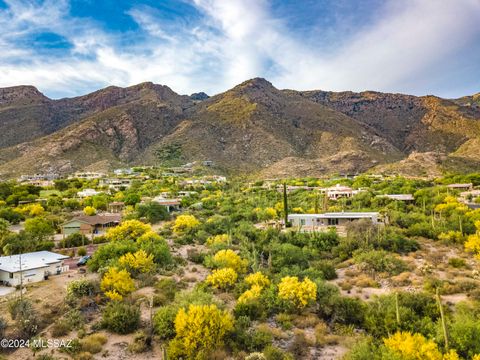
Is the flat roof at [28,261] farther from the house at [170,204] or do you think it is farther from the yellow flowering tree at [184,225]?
the house at [170,204]

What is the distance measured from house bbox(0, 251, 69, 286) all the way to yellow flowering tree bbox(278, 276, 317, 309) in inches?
535

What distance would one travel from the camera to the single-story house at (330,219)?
3571 centimetres

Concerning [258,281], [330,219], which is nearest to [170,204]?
[330,219]

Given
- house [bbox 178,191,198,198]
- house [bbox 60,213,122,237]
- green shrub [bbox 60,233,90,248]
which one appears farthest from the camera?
house [bbox 178,191,198,198]

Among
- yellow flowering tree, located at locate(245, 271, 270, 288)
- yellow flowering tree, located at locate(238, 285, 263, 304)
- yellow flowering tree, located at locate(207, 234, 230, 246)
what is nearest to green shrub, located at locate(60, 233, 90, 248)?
yellow flowering tree, located at locate(207, 234, 230, 246)

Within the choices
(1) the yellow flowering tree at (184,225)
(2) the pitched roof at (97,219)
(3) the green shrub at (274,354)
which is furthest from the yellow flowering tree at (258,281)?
(2) the pitched roof at (97,219)

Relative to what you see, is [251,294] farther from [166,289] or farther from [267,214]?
[267,214]

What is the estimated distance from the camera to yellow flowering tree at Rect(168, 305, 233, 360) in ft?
42.3

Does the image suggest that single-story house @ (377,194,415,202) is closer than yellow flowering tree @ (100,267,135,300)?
No

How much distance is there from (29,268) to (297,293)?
1529cm

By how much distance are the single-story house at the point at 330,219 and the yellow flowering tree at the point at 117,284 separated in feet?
72.4

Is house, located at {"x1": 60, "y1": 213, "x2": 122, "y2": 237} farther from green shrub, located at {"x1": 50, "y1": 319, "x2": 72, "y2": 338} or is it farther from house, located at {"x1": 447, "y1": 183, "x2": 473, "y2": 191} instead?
house, located at {"x1": 447, "y1": 183, "x2": 473, "y2": 191}

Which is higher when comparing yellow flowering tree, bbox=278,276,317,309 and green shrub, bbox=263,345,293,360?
yellow flowering tree, bbox=278,276,317,309

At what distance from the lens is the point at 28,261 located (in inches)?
843
